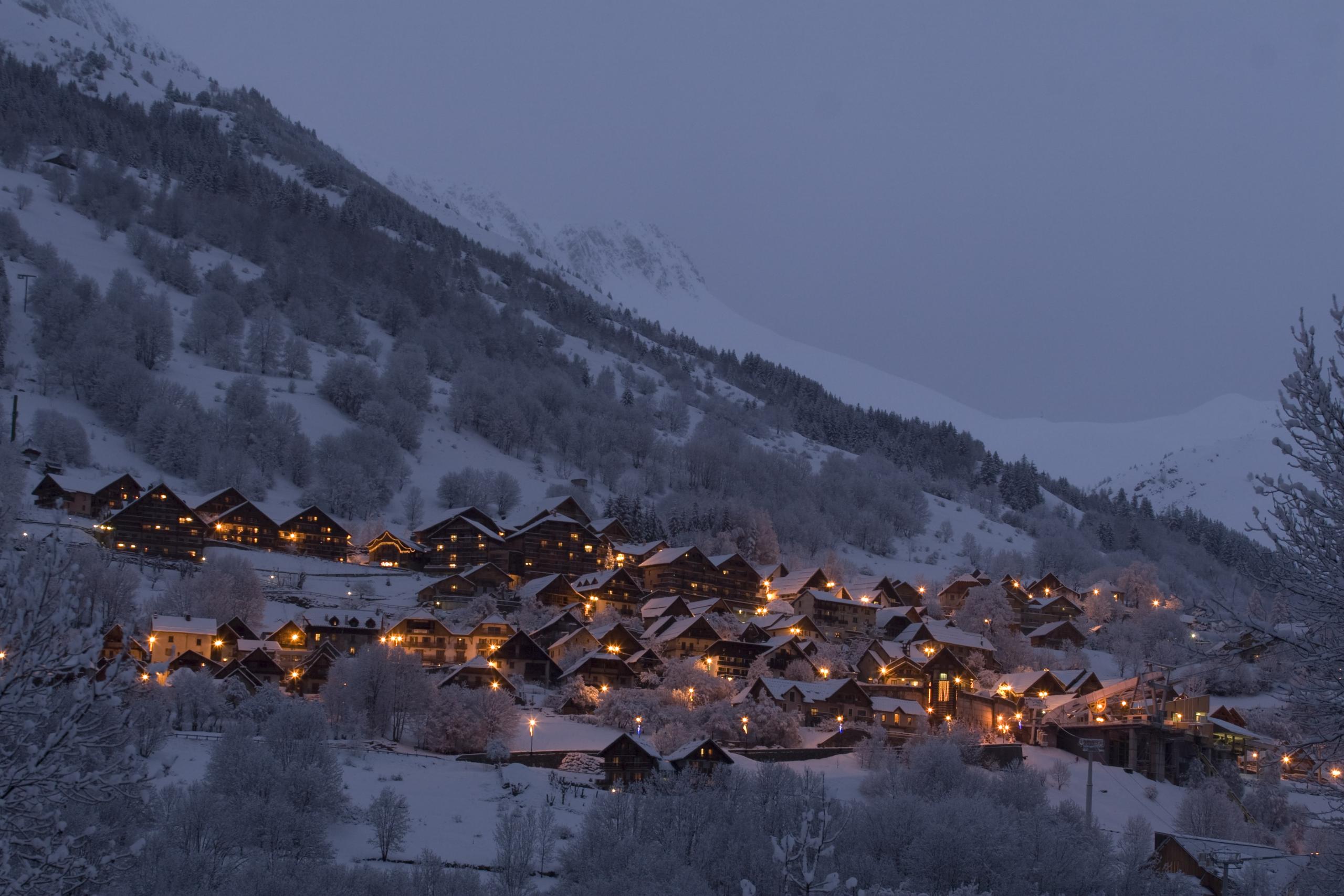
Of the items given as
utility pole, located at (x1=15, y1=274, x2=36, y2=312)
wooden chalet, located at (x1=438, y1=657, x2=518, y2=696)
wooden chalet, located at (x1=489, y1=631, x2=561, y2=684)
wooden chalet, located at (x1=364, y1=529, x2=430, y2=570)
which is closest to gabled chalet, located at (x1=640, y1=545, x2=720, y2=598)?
wooden chalet, located at (x1=364, y1=529, x2=430, y2=570)

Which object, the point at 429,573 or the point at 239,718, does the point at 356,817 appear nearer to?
the point at 239,718

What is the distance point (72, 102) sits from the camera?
16888cm

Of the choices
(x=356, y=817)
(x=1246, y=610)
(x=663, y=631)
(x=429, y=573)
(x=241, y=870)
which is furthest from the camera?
(x=429, y=573)

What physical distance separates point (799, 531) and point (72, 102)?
A: 12549 cm

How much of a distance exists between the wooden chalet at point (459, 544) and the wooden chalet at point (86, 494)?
1966 cm

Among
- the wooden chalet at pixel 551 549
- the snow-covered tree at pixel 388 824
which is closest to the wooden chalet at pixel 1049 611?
the wooden chalet at pixel 551 549

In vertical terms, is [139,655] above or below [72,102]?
below

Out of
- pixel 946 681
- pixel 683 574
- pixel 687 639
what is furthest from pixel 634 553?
pixel 946 681

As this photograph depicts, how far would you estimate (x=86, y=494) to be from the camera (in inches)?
2955

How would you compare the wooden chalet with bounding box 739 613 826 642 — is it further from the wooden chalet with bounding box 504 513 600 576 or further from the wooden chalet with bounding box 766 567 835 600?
the wooden chalet with bounding box 504 513 600 576

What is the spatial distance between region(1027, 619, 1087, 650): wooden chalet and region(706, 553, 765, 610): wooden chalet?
65.4ft

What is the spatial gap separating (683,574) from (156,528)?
3506 centimetres

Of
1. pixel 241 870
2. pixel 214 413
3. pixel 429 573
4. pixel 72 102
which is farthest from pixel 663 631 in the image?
pixel 72 102

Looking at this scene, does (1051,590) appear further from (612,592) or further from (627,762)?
(627,762)
